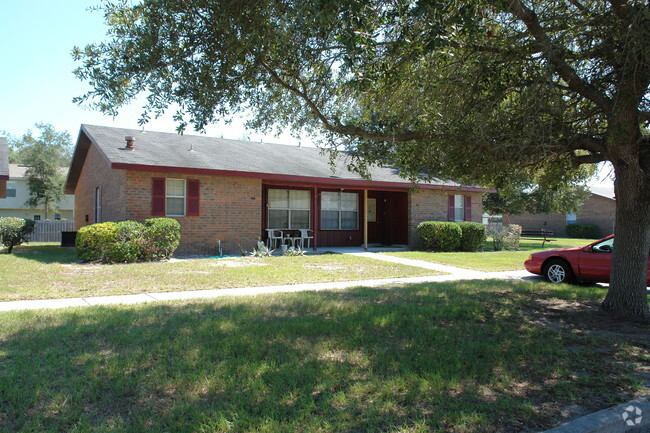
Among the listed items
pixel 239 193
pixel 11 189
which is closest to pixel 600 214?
pixel 239 193

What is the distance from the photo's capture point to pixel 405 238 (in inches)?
789

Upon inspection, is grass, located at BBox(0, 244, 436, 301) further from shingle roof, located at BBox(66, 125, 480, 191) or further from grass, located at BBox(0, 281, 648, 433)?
shingle roof, located at BBox(66, 125, 480, 191)

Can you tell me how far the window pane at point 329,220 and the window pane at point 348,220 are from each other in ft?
0.98

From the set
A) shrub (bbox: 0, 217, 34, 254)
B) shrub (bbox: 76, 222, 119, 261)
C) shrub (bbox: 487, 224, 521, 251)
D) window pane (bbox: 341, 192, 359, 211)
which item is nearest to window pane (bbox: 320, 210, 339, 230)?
window pane (bbox: 341, 192, 359, 211)

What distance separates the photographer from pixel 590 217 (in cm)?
3684

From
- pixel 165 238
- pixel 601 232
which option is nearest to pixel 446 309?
pixel 165 238

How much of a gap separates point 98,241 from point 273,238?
6.54 m

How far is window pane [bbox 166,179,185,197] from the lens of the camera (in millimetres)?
15164

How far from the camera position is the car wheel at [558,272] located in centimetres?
1038

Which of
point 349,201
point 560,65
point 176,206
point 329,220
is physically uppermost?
point 560,65

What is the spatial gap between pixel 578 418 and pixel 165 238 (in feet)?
38.8

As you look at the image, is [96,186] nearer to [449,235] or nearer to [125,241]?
[125,241]

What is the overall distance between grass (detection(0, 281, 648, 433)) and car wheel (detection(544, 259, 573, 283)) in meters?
4.23

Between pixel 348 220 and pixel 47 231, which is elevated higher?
pixel 348 220
